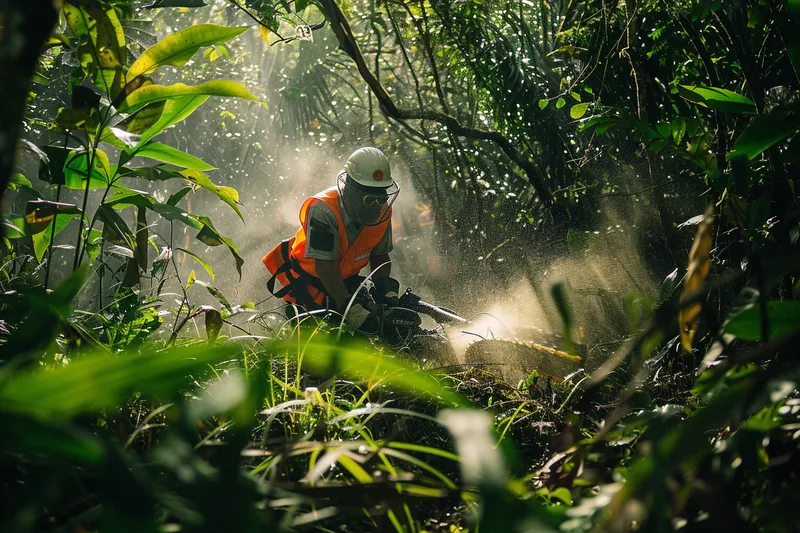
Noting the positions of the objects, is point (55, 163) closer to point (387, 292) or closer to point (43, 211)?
point (43, 211)

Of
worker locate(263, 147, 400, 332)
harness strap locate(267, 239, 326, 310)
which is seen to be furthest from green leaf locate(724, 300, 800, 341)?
harness strap locate(267, 239, 326, 310)

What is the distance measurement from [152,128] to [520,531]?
5.53 ft

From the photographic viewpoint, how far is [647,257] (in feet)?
15.3

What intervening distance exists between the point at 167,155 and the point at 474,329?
3075mm

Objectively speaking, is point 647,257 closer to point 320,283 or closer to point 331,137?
point 320,283

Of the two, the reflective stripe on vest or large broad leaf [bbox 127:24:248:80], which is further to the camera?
the reflective stripe on vest

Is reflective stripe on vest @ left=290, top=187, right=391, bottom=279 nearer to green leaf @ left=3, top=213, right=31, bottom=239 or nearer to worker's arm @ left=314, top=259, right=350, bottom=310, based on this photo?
worker's arm @ left=314, top=259, right=350, bottom=310

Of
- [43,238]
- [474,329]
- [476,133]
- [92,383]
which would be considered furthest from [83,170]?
[476,133]

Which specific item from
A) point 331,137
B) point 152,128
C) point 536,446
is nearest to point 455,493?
point 536,446

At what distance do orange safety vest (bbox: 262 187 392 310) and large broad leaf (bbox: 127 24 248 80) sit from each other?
2.93 meters

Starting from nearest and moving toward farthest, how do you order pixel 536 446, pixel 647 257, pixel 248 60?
1. pixel 536 446
2. pixel 647 257
3. pixel 248 60

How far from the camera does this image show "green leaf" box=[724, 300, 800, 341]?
80 centimetres

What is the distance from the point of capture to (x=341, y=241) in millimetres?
4684

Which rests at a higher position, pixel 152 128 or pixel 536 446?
pixel 152 128
